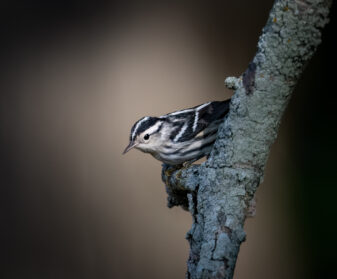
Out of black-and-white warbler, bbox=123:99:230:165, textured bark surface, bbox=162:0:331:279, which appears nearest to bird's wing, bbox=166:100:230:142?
black-and-white warbler, bbox=123:99:230:165

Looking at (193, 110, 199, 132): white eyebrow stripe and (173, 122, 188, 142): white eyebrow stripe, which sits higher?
(193, 110, 199, 132): white eyebrow stripe

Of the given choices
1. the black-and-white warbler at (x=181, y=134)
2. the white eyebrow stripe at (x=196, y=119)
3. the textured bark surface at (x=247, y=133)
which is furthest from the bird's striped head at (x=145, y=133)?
the textured bark surface at (x=247, y=133)

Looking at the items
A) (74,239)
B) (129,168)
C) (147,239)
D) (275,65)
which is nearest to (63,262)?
(74,239)

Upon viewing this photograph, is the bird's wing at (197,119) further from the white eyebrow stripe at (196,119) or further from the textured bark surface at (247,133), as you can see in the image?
the textured bark surface at (247,133)

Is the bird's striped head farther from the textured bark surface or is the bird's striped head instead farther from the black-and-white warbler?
the textured bark surface

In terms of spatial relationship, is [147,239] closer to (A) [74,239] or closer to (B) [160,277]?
(B) [160,277]

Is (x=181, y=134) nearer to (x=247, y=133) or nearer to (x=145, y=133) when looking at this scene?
(x=145, y=133)

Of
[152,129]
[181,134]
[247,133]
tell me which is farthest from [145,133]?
[247,133]
